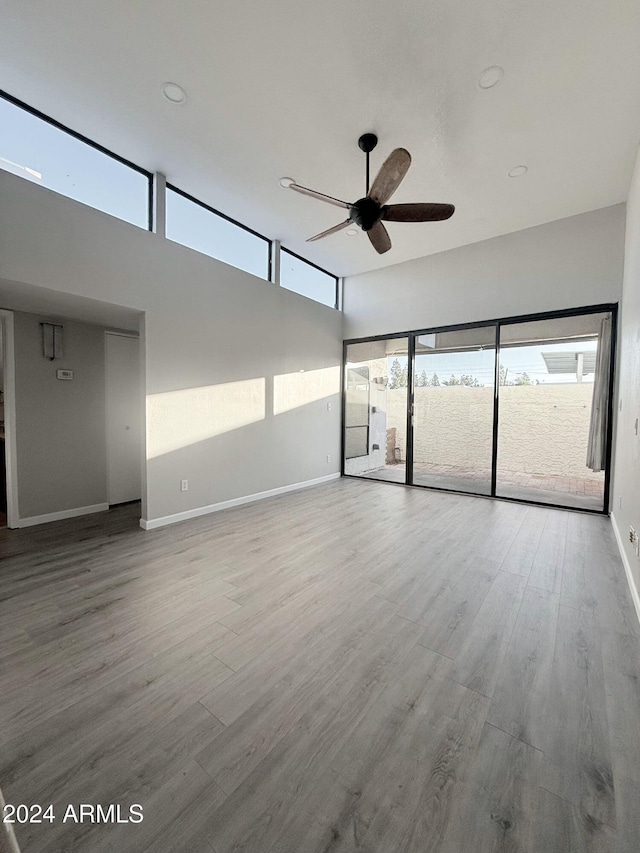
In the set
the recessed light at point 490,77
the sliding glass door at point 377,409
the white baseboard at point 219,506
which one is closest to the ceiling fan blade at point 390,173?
the recessed light at point 490,77

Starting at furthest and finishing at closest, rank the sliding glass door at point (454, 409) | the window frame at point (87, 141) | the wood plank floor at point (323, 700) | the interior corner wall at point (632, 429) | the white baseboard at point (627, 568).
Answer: the sliding glass door at point (454, 409) < the window frame at point (87, 141) < the interior corner wall at point (632, 429) < the white baseboard at point (627, 568) < the wood plank floor at point (323, 700)

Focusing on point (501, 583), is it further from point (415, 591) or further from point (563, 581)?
point (415, 591)

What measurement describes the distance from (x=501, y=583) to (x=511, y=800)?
1569 mm

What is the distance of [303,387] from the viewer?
5.45 m

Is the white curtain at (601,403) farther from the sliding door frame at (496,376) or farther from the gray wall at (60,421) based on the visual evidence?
the gray wall at (60,421)

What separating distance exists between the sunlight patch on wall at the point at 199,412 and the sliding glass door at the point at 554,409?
3.44m

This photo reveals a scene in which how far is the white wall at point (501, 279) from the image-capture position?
4078 millimetres

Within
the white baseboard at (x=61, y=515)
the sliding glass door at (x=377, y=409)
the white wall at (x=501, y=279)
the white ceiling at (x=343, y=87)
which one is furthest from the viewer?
the sliding glass door at (x=377, y=409)

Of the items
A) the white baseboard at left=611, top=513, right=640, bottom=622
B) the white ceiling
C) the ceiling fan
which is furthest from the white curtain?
the ceiling fan

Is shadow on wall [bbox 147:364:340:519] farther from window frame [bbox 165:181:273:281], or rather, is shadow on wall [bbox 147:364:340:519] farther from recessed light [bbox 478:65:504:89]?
recessed light [bbox 478:65:504:89]

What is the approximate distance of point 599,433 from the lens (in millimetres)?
4180

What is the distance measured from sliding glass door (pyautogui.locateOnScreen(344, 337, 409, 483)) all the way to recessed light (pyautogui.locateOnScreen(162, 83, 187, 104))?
4.02 metres

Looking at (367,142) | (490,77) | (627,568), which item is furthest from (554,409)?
(367,142)

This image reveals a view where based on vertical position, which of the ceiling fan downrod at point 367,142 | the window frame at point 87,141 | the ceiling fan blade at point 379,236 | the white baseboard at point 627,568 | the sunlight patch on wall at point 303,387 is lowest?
the white baseboard at point 627,568
